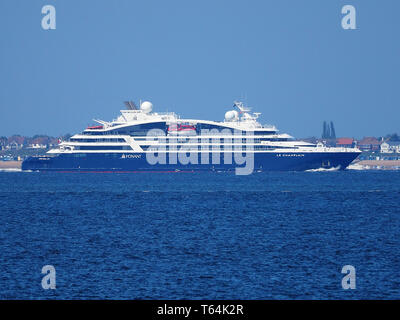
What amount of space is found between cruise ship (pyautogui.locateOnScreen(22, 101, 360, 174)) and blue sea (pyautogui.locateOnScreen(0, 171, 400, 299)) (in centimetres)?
5099

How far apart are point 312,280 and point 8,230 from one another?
19.4 m

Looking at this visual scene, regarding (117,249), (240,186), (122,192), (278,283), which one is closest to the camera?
(278,283)

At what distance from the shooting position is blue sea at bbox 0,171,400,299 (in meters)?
23.8

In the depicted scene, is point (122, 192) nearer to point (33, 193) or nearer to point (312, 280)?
point (33, 193)

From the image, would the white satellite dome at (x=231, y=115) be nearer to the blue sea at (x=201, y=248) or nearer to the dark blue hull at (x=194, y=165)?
the dark blue hull at (x=194, y=165)

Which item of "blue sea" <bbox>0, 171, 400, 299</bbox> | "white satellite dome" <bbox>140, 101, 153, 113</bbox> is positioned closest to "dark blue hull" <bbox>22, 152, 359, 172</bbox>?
"white satellite dome" <bbox>140, 101, 153, 113</bbox>

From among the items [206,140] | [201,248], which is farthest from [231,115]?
[201,248]

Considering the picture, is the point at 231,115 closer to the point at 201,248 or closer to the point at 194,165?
the point at 194,165

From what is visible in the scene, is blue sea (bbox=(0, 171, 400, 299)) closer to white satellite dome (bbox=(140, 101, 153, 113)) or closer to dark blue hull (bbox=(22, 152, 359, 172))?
dark blue hull (bbox=(22, 152, 359, 172))

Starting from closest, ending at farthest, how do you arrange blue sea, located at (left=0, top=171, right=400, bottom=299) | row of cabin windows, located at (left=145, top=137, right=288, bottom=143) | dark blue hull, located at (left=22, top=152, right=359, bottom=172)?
1. blue sea, located at (left=0, top=171, right=400, bottom=299)
2. dark blue hull, located at (left=22, top=152, right=359, bottom=172)
3. row of cabin windows, located at (left=145, top=137, right=288, bottom=143)

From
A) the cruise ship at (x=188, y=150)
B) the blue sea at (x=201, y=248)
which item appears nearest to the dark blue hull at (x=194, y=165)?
the cruise ship at (x=188, y=150)

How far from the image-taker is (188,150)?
114 meters

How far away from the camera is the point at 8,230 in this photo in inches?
1542

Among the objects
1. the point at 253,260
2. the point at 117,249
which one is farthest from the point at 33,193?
the point at 253,260
